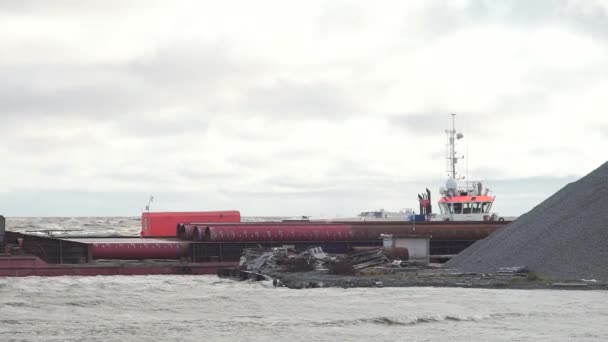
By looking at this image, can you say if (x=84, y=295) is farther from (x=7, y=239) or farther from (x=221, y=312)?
(x=7, y=239)

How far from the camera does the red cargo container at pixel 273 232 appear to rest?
55406 mm

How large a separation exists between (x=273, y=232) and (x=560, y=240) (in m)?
18.0

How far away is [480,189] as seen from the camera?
231 ft

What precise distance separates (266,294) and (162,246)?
15.2m

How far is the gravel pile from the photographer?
43531 mm

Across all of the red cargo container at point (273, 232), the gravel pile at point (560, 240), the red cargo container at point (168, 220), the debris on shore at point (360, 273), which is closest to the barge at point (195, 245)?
the red cargo container at point (273, 232)

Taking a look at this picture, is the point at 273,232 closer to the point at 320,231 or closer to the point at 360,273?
the point at 320,231

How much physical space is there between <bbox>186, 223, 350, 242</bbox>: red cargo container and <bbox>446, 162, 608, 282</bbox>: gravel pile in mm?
8517

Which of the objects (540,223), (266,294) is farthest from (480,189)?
(266,294)

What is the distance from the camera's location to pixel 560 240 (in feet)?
150

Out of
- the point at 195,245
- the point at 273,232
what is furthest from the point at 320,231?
the point at 195,245

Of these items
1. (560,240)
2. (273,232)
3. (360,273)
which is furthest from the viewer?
(273,232)

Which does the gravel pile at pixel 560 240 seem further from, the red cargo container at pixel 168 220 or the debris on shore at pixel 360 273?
the red cargo container at pixel 168 220

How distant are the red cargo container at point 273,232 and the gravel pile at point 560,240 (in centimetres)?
852
